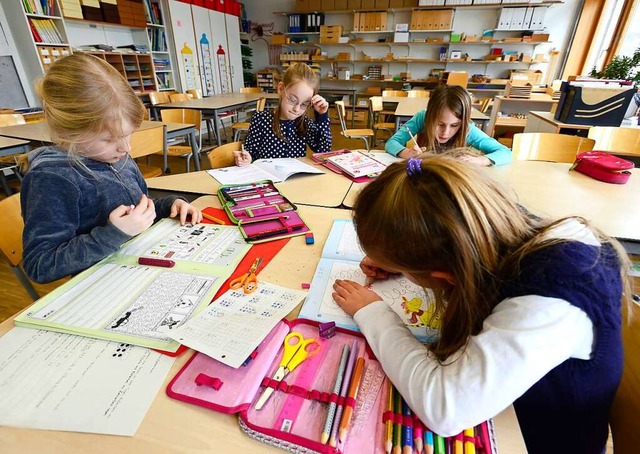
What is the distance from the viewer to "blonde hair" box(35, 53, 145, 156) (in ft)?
2.56

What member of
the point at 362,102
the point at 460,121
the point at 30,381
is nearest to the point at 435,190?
the point at 30,381

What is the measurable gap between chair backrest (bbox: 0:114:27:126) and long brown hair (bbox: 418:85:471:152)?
10.9 feet

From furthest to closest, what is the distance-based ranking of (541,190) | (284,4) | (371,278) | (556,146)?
(284,4), (556,146), (541,190), (371,278)

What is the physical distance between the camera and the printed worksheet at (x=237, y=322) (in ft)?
1.83

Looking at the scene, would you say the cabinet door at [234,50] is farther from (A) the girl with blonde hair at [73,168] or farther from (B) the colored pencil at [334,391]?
(B) the colored pencil at [334,391]

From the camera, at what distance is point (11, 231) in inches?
40.5

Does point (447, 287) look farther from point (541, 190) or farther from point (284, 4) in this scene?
point (284, 4)

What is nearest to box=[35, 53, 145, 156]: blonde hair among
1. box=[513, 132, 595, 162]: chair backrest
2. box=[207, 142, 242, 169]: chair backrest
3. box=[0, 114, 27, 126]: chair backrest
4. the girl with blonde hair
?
the girl with blonde hair

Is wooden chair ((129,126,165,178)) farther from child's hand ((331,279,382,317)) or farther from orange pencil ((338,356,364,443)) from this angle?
orange pencil ((338,356,364,443))

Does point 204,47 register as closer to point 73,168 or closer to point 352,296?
point 73,168

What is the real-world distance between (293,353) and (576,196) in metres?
1.36

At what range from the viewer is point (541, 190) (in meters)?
1.41

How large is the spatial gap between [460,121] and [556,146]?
79cm

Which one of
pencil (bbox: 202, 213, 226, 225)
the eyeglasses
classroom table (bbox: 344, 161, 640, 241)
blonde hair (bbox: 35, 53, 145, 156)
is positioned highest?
blonde hair (bbox: 35, 53, 145, 156)
